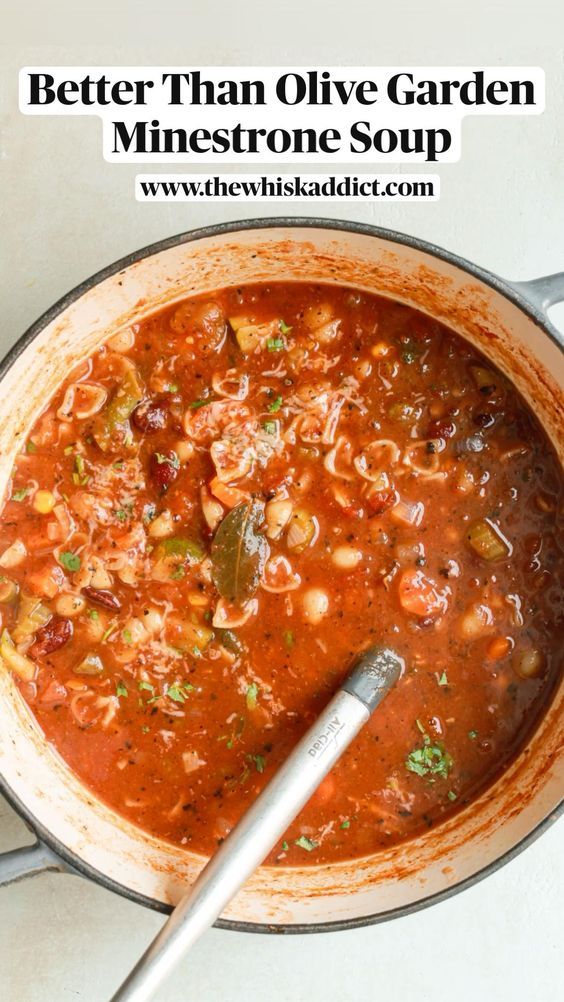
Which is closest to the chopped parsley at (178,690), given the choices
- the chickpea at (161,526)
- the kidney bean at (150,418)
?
the chickpea at (161,526)

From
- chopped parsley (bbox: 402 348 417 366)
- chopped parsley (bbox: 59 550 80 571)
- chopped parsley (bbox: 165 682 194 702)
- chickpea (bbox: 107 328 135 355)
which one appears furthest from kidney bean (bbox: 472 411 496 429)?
chopped parsley (bbox: 59 550 80 571)

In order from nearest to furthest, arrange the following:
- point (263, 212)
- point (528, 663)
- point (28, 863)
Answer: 1. point (28, 863)
2. point (528, 663)
3. point (263, 212)

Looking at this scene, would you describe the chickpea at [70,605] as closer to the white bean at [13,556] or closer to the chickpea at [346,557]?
the white bean at [13,556]

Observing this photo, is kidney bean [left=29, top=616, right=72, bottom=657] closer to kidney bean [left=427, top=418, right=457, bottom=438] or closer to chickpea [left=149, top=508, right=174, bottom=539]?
chickpea [left=149, top=508, right=174, bottom=539]

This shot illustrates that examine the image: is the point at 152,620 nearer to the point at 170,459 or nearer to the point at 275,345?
the point at 170,459

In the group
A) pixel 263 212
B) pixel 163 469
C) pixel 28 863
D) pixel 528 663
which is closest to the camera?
pixel 28 863

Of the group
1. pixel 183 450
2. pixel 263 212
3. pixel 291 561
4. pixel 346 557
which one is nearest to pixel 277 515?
pixel 291 561
